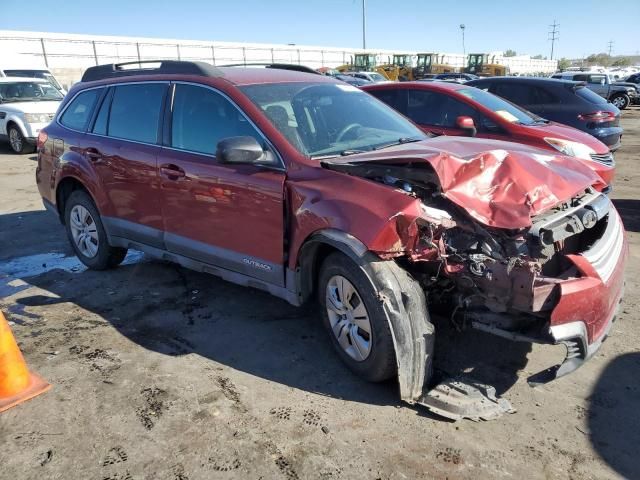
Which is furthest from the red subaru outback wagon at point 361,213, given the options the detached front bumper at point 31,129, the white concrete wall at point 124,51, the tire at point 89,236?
the white concrete wall at point 124,51

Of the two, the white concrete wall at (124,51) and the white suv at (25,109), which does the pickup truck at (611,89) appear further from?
the white suv at (25,109)

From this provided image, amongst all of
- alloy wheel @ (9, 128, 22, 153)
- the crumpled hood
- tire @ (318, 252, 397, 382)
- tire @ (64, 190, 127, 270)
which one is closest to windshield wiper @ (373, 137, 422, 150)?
the crumpled hood

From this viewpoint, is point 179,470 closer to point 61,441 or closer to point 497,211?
point 61,441

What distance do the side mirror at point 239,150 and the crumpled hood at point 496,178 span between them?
55cm

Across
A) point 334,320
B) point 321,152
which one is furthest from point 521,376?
point 321,152

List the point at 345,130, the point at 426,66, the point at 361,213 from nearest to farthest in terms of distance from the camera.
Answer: the point at 361,213, the point at 345,130, the point at 426,66

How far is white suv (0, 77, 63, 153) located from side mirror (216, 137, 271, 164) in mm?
11831

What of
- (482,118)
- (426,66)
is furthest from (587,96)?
(426,66)

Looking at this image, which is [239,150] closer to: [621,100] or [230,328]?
[230,328]

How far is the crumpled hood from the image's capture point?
306cm

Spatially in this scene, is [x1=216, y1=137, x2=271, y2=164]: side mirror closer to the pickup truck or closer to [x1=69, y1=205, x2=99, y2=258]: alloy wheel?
[x1=69, y1=205, x2=99, y2=258]: alloy wheel

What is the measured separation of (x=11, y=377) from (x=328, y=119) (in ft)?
9.19

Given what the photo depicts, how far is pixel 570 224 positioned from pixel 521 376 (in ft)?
3.41

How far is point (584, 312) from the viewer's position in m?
2.83
